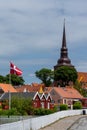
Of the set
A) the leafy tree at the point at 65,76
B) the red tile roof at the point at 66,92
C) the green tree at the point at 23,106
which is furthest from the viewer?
the leafy tree at the point at 65,76

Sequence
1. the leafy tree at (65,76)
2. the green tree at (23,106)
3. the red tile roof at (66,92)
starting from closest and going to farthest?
the green tree at (23,106) < the red tile roof at (66,92) < the leafy tree at (65,76)

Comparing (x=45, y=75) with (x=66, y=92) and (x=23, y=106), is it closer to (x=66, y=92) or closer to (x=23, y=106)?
(x=66, y=92)

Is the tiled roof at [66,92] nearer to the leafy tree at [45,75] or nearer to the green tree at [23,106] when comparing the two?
the leafy tree at [45,75]

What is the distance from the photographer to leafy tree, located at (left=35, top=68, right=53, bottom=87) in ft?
616

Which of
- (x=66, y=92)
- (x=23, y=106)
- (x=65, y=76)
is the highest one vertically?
(x=65, y=76)

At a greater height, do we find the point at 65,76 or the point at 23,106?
the point at 65,76

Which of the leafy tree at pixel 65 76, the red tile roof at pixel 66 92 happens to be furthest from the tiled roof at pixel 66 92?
the leafy tree at pixel 65 76

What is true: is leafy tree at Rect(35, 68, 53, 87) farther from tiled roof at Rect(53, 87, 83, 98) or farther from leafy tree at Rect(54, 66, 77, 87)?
tiled roof at Rect(53, 87, 83, 98)

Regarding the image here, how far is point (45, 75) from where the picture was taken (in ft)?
622

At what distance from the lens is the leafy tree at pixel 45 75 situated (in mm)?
187875

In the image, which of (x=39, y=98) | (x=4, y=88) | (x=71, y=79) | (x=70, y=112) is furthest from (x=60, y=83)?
(x=70, y=112)

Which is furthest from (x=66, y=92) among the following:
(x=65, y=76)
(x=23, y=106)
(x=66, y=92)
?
(x=23, y=106)

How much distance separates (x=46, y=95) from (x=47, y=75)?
73.2 m

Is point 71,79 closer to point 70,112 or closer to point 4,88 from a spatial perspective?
point 4,88
